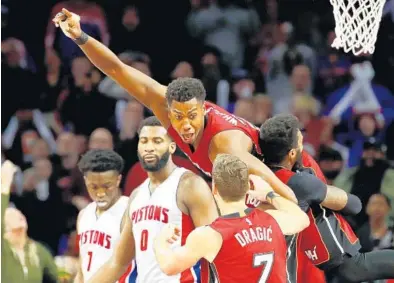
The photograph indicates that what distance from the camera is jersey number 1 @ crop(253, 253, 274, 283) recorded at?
5.60 m

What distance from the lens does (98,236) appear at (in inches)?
315

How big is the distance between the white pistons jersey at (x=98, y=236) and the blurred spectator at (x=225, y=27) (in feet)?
11.7

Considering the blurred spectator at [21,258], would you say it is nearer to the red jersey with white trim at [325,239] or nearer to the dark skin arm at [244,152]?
the red jersey with white trim at [325,239]

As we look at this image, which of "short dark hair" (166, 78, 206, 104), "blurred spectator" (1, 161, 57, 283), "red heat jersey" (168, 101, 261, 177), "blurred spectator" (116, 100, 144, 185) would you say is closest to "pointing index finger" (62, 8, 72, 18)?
"short dark hair" (166, 78, 206, 104)

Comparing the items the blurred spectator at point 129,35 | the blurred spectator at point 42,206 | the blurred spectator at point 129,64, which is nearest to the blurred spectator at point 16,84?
the blurred spectator at point 129,64

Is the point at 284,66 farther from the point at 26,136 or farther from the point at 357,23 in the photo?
the point at 357,23

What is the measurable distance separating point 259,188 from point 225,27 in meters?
5.54

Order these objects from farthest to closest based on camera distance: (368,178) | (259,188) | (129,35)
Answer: (129,35) → (368,178) → (259,188)

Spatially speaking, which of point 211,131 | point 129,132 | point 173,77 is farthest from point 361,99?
point 211,131

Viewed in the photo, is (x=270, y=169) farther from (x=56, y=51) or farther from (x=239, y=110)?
(x=56, y=51)

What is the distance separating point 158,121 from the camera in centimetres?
702

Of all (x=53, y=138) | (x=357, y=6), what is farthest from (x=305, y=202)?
(x=53, y=138)

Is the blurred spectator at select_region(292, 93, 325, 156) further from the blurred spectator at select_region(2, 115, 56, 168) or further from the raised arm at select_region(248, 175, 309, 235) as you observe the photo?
the raised arm at select_region(248, 175, 309, 235)

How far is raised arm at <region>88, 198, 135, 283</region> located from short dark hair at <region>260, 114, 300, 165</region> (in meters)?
0.98
